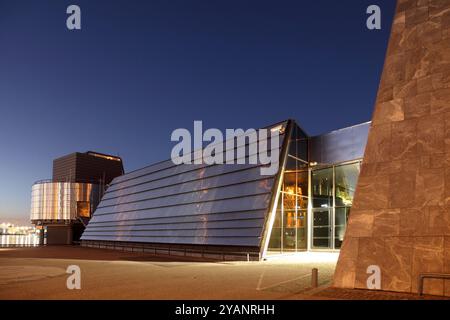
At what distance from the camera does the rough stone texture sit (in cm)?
1109

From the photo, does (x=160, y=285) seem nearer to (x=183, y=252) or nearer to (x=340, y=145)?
(x=183, y=252)

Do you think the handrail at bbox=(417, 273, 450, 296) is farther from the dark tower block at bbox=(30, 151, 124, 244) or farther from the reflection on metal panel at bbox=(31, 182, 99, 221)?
the reflection on metal panel at bbox=(31, 182, 99, 221)

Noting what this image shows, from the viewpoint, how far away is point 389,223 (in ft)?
39.1

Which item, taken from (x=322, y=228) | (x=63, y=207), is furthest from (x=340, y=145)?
(x=63, y=207)

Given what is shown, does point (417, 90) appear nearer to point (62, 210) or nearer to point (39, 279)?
point (39, 279)

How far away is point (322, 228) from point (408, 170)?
1934 centimetres

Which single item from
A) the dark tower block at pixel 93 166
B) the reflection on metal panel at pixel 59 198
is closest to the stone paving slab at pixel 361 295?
the reflection on metal panel at pixel 59 198

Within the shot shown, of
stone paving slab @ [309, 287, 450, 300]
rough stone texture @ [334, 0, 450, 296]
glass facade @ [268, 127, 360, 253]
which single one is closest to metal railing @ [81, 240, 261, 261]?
glass facade @ [268, 127, 360, 253]

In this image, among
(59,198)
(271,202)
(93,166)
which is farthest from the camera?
(93,166)

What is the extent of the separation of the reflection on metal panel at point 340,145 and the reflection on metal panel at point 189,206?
15.2 ft

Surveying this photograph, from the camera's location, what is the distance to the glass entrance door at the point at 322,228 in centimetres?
3034

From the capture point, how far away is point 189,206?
33.5 meters

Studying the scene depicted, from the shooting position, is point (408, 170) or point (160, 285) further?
point (160, 285)
